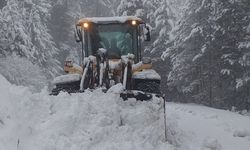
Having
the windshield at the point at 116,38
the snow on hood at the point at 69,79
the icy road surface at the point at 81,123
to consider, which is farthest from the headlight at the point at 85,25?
the icy road surface at the point at 81,123

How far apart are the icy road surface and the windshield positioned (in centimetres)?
278

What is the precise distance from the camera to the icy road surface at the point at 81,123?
22.6 feet

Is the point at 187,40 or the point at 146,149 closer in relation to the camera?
the point at 146,149

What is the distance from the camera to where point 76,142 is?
6988 millimetres

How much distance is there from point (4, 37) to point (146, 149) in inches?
770

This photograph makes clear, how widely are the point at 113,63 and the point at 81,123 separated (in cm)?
284

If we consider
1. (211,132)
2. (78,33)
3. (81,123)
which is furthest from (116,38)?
(81,123)

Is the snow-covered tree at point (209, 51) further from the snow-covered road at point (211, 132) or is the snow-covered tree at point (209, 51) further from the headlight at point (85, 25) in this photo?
the headlight at point (85, 25)

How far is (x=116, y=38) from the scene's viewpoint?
456 inches

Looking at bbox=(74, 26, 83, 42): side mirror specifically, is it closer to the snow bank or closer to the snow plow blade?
the snow bank

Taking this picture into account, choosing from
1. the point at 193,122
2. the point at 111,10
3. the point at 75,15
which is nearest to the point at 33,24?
the point at 75,15

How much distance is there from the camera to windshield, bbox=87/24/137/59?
37.8ft

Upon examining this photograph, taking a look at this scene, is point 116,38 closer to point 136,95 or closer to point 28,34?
point 136,95

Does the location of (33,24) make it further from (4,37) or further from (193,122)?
(193,122)
